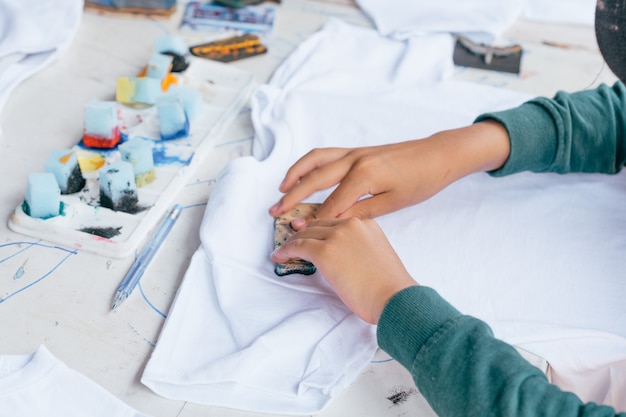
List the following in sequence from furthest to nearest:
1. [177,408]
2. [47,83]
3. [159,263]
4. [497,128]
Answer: [47,83] < [497,128] < [159,263] < [177,408]

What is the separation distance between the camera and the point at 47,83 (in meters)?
1.02

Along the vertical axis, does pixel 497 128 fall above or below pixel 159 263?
above

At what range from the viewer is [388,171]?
0.81 meters

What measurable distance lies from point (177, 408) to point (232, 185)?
0.28m

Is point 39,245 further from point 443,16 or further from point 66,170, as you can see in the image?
point 443,16

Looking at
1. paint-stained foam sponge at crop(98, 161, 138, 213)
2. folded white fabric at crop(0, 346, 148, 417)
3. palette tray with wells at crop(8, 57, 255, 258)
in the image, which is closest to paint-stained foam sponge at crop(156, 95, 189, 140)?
palette tray with wells at crop(8, 57, 255, 258)

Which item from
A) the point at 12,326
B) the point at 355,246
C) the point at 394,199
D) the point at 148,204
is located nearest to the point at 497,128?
the point at 394,199

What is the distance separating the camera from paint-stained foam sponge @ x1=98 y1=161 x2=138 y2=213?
0.77m

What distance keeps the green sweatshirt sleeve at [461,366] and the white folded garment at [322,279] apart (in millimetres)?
57

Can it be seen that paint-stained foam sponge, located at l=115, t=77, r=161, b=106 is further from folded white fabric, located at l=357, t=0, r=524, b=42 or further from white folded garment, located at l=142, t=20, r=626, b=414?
folded white fabric, located at l=357, t=0, r=524, b=42

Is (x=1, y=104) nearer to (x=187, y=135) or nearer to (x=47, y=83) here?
(x=47, y=83)

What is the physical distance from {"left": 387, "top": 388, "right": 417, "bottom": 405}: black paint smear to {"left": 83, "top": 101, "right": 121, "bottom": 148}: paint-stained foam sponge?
1.52 ft

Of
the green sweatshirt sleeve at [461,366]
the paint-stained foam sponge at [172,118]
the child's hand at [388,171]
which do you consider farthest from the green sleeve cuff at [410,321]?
the paint-stained foam sponge at [172,118]

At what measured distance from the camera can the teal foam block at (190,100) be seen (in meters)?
0.93
